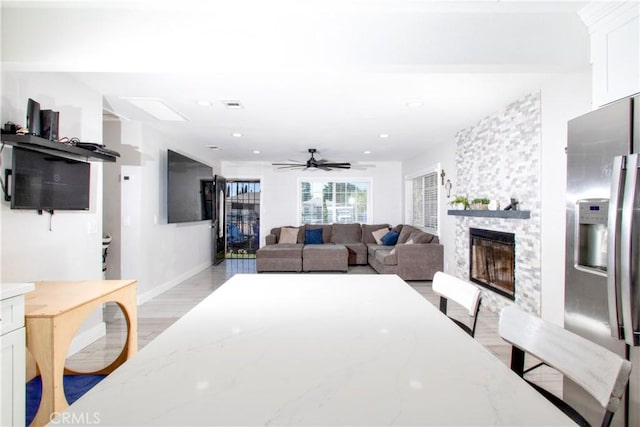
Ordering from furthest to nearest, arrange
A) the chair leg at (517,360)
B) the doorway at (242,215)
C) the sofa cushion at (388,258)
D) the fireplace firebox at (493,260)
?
the doorway at (242,215)
the sofa cushion at (388,258)
the fireplace firebox at (493,260)
the chair leg at (517,360)

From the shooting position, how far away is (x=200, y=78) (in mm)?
2789

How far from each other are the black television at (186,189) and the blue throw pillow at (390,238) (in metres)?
3.75

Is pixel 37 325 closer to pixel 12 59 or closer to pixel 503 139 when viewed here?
pixel 12 59

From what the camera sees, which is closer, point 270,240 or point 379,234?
point 270,240

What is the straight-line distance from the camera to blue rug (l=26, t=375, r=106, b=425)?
1.98 metres

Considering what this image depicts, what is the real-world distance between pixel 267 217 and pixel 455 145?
4.70 meters

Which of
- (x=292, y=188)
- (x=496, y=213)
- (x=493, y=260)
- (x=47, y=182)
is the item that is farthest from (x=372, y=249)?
(x=47, y=182)

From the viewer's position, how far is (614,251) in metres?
1.42

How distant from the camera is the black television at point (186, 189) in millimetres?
4738

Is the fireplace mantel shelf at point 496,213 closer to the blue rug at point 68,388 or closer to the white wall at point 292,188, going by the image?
the white wall at point 292,188

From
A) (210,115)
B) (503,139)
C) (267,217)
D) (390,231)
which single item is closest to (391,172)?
(390,231)

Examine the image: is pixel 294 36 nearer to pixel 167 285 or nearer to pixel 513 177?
pixel 513 177

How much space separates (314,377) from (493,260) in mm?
3924

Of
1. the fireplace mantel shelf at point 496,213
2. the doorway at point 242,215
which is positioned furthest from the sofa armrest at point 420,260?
the doorway at point 242,215
